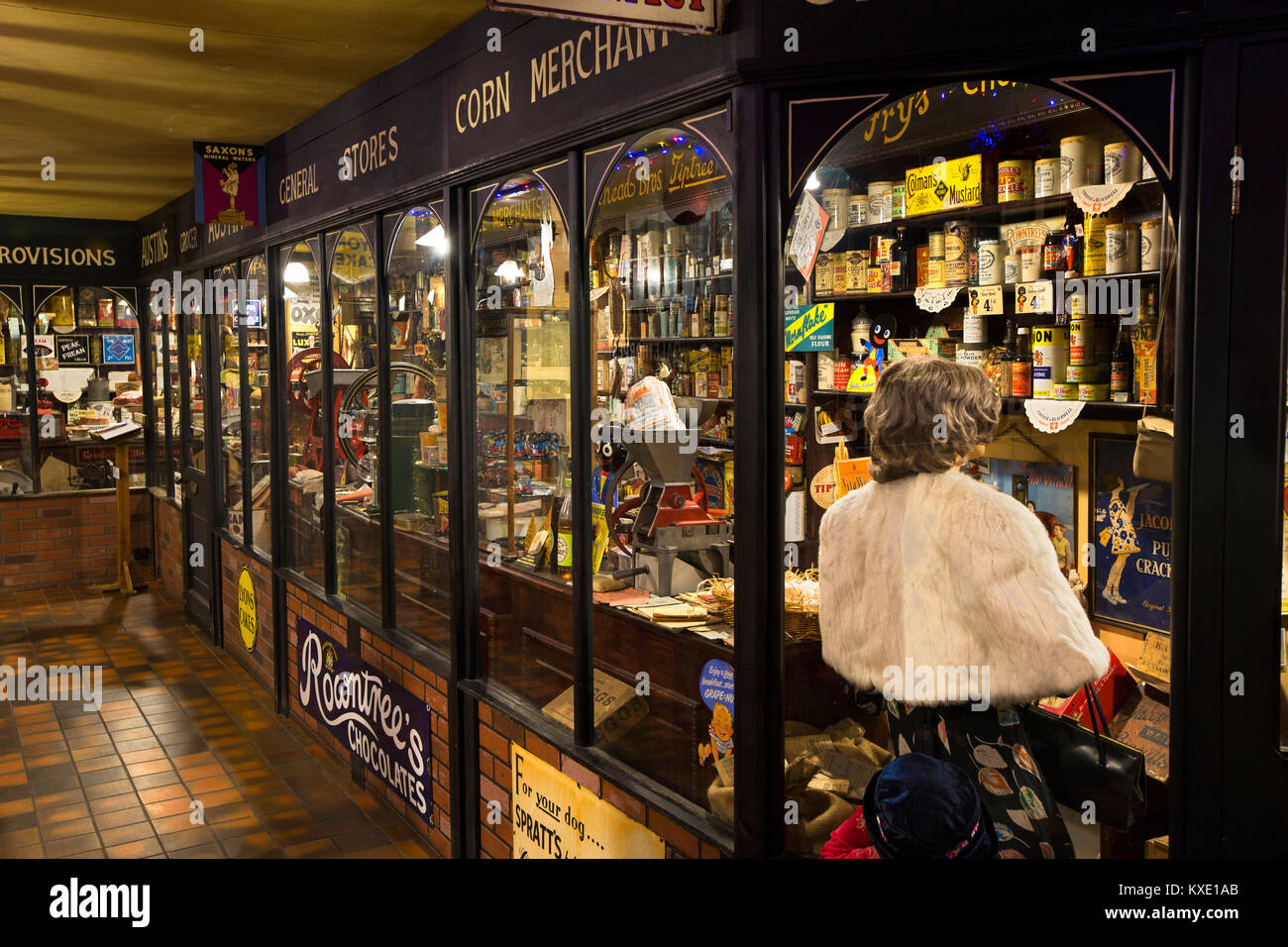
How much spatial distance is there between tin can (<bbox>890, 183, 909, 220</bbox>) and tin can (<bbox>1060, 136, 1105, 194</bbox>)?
44 cm

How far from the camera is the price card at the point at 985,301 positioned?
9.59ft

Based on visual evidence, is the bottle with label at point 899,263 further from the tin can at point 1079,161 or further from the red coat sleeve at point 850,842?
the red coat sleeve at point 850,842

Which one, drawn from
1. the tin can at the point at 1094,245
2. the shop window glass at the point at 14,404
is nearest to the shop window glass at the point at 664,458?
the tin can at the point at 1094,245

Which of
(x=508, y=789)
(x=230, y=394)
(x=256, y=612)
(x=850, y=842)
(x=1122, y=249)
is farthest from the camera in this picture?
(x=230, y=394)

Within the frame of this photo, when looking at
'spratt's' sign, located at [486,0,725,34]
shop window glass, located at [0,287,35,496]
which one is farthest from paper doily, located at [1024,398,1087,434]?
shop window glass, located at [0,287,35,496]

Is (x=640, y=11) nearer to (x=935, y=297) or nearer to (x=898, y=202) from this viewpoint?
(x=898, y=202)

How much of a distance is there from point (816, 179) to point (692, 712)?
1517mm

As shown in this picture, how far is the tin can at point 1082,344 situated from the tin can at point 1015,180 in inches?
14.1

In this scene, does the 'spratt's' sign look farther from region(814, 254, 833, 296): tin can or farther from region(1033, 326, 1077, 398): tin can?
region(1033, 326, 1077, 398): tin can

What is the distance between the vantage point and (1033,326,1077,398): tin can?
289 cm

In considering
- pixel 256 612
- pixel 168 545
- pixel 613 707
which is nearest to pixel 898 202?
pixel 613 707

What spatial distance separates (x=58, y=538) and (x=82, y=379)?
60.8 inches

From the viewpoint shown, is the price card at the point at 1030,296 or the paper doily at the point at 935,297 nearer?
the price card at the point at 1030,296

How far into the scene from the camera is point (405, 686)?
464cm
